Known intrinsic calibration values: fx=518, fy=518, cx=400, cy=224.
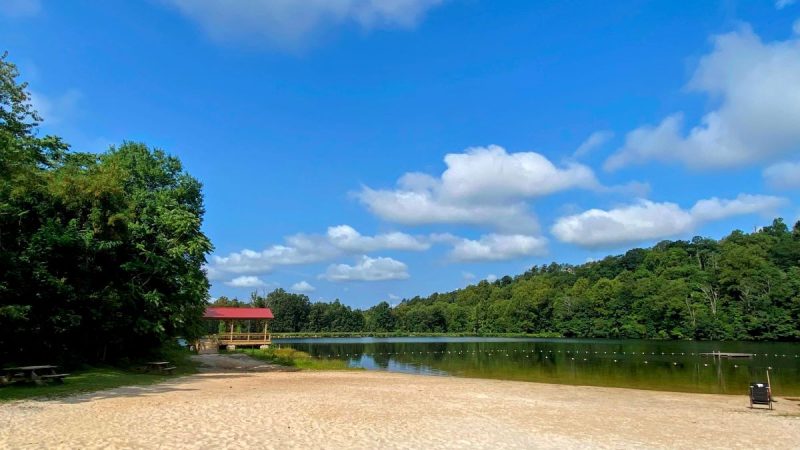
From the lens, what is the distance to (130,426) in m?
11.1

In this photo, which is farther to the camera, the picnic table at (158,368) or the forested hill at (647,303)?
the forested hill at (647,303)

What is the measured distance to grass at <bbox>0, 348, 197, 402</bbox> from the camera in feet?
51.1

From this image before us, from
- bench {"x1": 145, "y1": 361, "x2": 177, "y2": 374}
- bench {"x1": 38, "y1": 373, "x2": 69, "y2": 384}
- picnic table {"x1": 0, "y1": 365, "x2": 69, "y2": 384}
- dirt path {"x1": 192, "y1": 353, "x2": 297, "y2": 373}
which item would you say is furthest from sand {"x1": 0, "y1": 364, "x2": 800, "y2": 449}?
dirt path {"x1": 192, "y1": 353, "x2": 297, "y2": 373}

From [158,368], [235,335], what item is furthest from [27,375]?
[235,335]

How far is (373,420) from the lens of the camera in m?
13.0

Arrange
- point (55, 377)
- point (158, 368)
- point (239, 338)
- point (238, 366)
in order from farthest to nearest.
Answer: point (239, 338) < point (238, 366) < point (158, 368) < point (55, 377)

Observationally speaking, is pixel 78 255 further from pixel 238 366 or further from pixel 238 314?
pixel 238 314

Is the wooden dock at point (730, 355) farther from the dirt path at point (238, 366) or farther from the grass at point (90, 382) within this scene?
the grass at point (90, 382)

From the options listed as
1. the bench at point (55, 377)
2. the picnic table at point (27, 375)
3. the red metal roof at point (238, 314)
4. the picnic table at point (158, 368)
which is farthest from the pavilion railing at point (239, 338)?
the picnic table at point (27, 375)

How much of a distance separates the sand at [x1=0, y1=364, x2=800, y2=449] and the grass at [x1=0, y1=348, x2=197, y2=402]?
1088mm

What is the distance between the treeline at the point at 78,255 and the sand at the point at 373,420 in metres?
5.23

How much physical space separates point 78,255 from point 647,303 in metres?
93.9

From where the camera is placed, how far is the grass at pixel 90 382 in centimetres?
1556

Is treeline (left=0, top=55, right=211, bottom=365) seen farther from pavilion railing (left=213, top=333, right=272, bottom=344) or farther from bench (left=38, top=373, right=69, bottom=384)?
pavilion railing (left=213, top=333, right=272, bottom=344)
